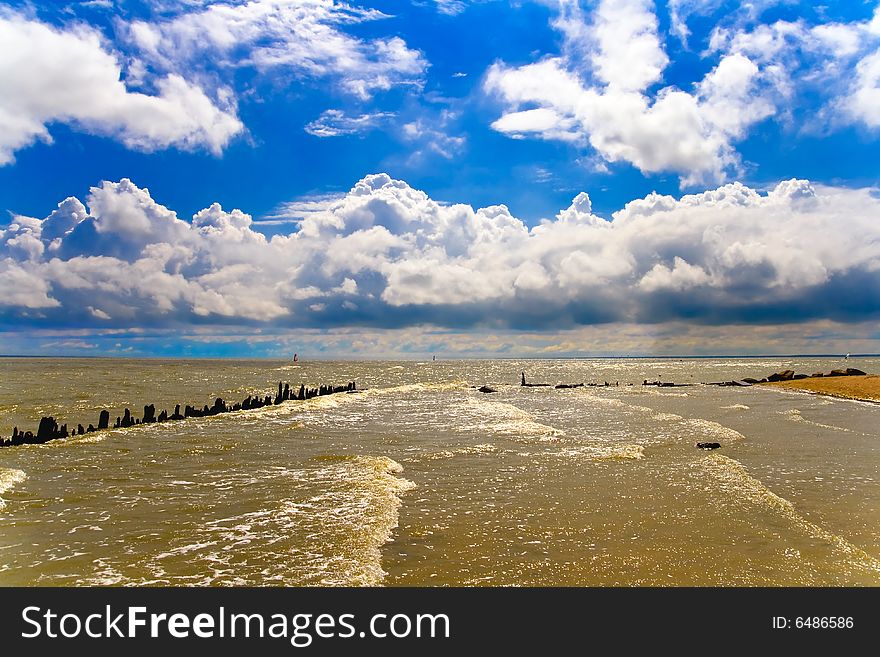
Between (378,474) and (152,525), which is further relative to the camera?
(378,474)

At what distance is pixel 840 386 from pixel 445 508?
230 ft

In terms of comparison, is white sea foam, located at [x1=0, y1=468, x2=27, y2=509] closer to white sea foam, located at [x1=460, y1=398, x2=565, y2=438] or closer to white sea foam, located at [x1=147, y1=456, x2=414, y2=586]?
white sea foam, located at [x1=147, y1=456, x2=414, y2=586]

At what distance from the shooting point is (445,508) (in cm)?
1491

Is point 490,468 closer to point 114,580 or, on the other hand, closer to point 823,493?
point 823,493

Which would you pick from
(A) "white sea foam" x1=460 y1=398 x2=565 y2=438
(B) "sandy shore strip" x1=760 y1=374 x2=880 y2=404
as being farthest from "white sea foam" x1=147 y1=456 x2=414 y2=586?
(B) "sandy shore strip" x1=760 y1=374 x2=880 y2=404

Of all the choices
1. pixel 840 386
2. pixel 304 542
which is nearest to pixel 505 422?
pixel 304 542

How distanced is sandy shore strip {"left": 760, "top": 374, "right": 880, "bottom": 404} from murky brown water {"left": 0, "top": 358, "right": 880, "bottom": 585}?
29.8 m

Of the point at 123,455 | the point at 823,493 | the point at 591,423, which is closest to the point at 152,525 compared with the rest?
the point at 123,455

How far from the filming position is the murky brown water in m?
10.5

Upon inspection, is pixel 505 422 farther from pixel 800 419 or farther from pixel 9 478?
pixel 9 478
